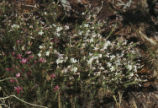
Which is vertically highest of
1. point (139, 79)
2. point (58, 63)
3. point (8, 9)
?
point (8, 9)

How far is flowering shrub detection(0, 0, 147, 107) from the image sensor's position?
12.3ft

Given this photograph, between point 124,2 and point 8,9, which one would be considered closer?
point 8,9

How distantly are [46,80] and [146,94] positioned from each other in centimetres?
178

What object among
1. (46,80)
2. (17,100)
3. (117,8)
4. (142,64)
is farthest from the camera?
(117,8)

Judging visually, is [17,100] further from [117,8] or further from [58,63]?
[117,8]

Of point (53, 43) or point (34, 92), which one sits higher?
point (53, 43)

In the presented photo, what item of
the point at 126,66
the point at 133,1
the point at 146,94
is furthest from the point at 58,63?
the point at 133,1

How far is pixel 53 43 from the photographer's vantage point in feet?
14.3

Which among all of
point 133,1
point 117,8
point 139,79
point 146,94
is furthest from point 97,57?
point 133,1

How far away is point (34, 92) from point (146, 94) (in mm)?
1957

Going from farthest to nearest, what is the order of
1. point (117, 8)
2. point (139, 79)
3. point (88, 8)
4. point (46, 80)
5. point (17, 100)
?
point (117, 8) → point (88, 8) → point (139, 79) → point (46, 80) → point (17, 100)

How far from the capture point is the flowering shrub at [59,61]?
3.76 m

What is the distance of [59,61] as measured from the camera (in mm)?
3959

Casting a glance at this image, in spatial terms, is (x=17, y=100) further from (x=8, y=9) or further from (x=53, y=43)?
(x=8, y=9)
